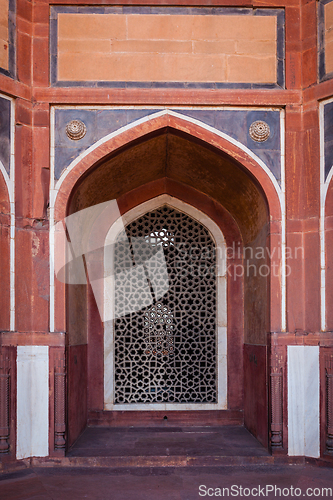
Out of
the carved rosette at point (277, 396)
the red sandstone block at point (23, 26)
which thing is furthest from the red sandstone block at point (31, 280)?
the carved rosette at point (277, 396)

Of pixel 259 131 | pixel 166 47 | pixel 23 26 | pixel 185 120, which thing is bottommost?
pixel 259 131

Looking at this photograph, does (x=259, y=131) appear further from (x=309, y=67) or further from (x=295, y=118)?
(x=309, y=67)

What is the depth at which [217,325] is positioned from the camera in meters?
5.68

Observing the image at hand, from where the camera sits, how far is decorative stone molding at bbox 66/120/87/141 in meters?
4.58

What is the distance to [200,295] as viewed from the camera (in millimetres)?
5754

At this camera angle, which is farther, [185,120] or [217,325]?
[217,325]

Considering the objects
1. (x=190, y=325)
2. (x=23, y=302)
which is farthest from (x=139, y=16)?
(x=190, y=325)

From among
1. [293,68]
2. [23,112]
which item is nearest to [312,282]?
[293,68]

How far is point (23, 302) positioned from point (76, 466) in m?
1.61

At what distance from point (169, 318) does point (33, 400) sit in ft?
6.34

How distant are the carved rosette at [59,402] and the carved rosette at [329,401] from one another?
96.2 inches

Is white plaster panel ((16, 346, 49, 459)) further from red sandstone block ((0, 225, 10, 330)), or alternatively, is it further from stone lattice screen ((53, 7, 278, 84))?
stone lattice screen ((53, 7, 278, 84))

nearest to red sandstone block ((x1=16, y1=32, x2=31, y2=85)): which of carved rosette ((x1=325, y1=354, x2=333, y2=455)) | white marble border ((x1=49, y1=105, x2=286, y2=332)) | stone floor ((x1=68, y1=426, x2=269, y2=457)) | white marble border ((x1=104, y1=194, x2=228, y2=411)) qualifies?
white marble border ((x1=49, y1=105, x2=286, y2=332))

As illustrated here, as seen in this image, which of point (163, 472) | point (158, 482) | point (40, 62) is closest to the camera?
point (158, 482)
